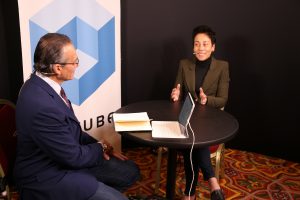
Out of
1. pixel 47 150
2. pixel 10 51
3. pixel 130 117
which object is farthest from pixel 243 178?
pixel 10 51

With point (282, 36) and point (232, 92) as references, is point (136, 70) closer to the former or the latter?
point (232, 92)

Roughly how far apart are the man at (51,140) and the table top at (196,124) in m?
0.34

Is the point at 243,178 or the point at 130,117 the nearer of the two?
the point at 130,117

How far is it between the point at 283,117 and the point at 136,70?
5.03 ft

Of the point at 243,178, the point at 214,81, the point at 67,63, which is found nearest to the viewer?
the point at 67,63

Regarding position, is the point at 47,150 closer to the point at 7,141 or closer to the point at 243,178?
Answer: the point at 7,141

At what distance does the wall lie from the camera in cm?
317

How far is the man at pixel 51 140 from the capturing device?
5.05 ft

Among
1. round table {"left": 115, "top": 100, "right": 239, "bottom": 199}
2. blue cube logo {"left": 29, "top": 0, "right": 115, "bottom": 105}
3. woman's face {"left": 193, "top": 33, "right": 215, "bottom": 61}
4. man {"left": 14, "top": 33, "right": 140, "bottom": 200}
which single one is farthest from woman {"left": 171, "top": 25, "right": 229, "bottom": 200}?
man {"left": 14, "top": 33, "right": 140, "bottom": 200}

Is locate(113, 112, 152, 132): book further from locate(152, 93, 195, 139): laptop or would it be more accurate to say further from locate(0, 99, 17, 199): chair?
locate(0, 99, 17, 199): chair

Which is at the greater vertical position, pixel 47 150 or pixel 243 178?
pixel 47 150

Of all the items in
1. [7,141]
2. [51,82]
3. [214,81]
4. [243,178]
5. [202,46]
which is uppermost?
[202,46]

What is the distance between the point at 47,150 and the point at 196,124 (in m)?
0.94

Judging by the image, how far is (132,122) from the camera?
6.68 ft
